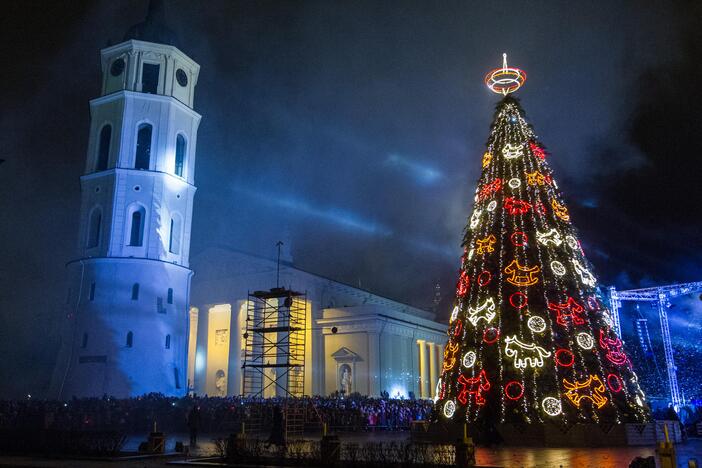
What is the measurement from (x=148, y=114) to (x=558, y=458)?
114 feet

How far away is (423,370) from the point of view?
2341 inches

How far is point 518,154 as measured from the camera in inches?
785

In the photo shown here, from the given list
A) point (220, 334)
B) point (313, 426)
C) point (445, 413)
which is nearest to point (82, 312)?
point (313, 426)

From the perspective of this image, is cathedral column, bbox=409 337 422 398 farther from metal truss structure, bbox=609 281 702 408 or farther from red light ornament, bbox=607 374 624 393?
red light ornament, bbox=607 374 624 393

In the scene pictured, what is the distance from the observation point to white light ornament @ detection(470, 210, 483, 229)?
19856mm

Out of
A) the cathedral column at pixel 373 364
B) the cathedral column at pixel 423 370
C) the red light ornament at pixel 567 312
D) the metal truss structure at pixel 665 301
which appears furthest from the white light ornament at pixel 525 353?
the cathedral column at pixel 423 370

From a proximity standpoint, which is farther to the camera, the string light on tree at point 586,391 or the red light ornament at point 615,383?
the red light ornament at point 615,383

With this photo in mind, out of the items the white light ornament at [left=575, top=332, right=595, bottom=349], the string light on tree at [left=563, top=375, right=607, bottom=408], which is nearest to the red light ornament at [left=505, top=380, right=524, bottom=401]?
the string light on tree at [left=563, top=375, right=607, bottom=408]

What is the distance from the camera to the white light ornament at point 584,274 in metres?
18.4

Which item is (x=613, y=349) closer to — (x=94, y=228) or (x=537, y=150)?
(x=537, y=150)

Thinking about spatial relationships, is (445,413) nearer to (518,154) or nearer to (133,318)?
(518,154)

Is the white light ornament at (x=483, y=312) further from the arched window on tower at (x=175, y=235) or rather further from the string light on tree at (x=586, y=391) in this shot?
the arched window on tower at (x=175, y=235)

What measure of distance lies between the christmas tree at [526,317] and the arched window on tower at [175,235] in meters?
25.8

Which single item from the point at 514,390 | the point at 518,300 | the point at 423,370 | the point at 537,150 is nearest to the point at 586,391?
the point at 514,390
